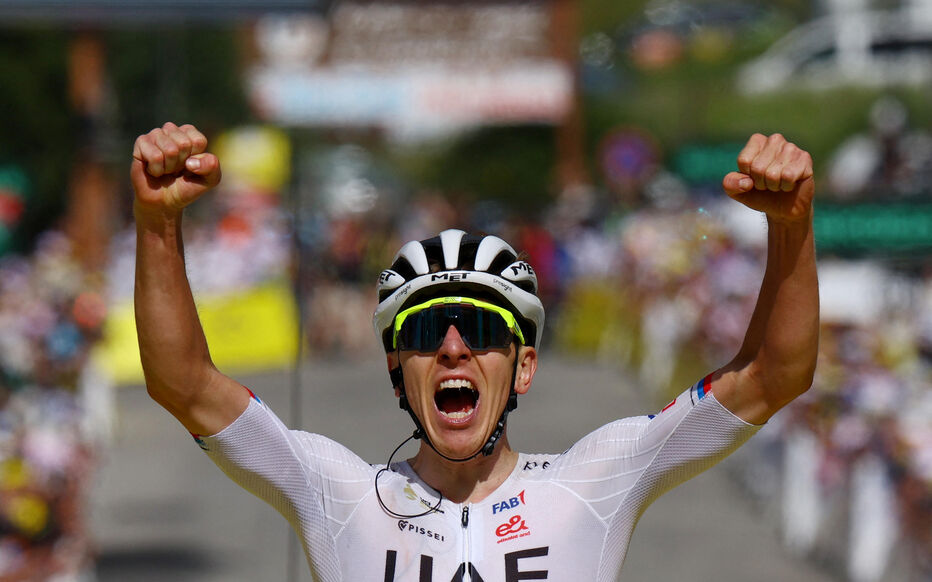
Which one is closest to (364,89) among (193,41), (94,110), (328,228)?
(193,41)

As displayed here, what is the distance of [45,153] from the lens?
27.2 m

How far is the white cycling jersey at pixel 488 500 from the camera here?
2746mm

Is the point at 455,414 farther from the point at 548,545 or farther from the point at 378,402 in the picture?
the point at 378,402

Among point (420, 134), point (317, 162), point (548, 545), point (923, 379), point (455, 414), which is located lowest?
point (548, 545)

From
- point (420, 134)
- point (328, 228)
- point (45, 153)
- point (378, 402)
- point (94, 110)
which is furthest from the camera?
point (420, 134)

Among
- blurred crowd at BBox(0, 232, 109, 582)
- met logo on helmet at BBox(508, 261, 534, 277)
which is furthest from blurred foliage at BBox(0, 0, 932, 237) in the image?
met logo on helmet at BBox(508, 261, 534, 277)

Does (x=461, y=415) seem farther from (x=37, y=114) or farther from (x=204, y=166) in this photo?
(x=37, y=114)

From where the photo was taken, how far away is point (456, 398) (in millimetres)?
2861

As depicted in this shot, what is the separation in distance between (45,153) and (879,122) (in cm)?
1579

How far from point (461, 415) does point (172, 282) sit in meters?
0.59

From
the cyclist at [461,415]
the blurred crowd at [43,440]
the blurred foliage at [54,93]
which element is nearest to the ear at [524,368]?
the cyclist at [461,415]

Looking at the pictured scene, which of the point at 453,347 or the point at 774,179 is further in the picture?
the point at 453,347

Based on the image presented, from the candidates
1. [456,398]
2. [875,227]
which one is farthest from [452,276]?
[875,227]

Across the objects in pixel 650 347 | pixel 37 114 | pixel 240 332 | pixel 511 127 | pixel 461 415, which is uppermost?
pixel 511 127
